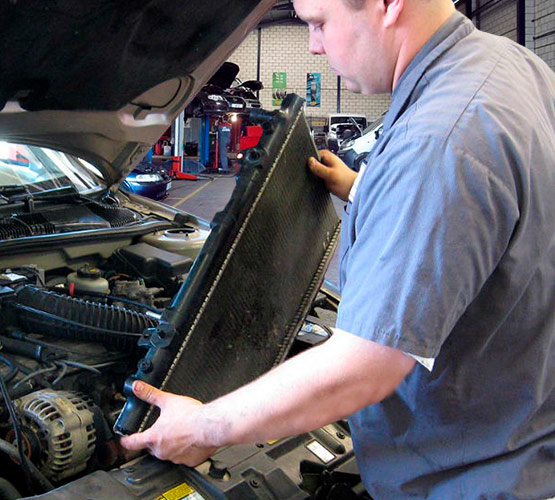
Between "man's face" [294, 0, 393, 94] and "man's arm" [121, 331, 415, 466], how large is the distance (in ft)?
1.43

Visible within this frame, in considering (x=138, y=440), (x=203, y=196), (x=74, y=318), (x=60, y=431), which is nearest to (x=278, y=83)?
(x=203, y=196)

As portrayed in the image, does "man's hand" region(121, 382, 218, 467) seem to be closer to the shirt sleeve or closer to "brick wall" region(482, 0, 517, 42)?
the shirt sleeve

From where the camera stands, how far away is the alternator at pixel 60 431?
115 centimetres

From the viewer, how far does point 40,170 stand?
251cm

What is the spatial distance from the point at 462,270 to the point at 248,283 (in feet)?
2.12

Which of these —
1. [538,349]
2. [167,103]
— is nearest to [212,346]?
[538,349]

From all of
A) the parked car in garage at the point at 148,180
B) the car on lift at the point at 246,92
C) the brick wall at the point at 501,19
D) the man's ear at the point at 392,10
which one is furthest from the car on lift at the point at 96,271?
the brick wall at the point at 501,19

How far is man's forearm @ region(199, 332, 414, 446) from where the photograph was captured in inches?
29.6

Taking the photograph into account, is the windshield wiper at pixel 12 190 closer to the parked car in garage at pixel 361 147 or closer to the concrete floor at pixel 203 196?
the concrete floor at pixel 203 196

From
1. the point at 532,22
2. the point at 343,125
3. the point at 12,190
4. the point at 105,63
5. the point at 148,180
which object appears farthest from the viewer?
the point at 343,125

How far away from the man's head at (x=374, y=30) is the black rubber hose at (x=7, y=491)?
101cm

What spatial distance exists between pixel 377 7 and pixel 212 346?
0.78 metres

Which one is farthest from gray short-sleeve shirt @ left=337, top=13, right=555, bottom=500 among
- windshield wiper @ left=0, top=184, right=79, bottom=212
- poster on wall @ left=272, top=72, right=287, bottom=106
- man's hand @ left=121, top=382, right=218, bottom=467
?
poster on wall @ left=272, top=72, right=287, bottom=106

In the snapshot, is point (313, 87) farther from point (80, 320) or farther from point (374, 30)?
point (374, 30)
